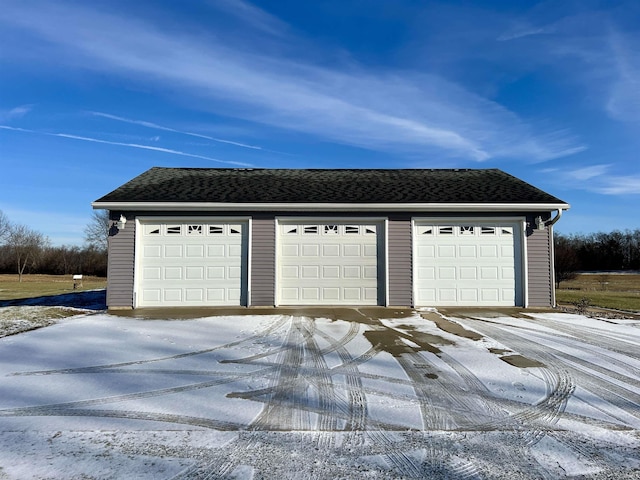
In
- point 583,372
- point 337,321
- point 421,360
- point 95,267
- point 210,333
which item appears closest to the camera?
point 583,372

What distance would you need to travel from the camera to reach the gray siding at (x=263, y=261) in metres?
9.21

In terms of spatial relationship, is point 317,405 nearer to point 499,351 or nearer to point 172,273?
point 499,351

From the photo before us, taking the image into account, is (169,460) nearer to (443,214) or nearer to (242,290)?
(242,290)

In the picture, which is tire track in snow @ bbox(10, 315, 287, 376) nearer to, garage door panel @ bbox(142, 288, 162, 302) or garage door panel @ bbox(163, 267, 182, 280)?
garage door panel @ bbox(163, 267, 182, 280)

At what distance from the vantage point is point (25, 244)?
40188mm

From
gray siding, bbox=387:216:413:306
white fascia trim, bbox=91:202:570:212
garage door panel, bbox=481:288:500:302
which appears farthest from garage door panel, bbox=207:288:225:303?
garage door panel, bbox=481:288:500:302

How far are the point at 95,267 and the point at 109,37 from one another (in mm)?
34342

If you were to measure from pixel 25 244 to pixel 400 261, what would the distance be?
4568cm

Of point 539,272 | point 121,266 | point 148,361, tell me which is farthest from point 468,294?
point 121,266

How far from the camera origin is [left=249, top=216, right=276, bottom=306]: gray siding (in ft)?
30.2

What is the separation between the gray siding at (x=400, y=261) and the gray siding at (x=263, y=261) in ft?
9.63

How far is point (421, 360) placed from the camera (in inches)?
196

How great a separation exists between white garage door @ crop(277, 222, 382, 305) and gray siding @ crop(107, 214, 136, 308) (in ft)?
11.8

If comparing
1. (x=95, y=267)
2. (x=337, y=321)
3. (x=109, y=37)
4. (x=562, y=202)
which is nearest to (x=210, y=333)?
(x=337, y=321)
